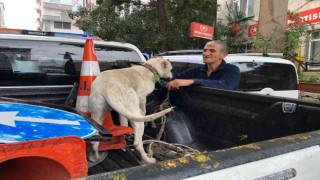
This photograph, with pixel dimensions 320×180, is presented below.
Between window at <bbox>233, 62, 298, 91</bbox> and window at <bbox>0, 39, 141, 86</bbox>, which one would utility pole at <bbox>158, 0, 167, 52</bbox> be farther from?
window at <bbox>0, 39, 141, 86</bbox>

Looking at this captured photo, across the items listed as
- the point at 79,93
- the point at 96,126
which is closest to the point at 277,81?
the point at 79,93

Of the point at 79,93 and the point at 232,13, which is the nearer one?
the point at 79,93

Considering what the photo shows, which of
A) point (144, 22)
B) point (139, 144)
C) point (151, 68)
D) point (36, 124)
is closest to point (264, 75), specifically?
point (151, 68)

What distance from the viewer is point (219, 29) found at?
16.8 metres

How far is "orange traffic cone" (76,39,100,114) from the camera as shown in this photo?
3029 mm

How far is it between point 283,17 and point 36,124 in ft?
27.9

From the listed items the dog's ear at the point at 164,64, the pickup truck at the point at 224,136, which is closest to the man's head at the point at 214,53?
the pickup truck at the point at 224,136

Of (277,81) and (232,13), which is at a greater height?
(232,13)

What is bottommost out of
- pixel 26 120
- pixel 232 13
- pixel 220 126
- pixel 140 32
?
pixel 220 126

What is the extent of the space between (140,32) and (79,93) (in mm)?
12772

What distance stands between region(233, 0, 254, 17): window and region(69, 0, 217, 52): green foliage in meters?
2.68

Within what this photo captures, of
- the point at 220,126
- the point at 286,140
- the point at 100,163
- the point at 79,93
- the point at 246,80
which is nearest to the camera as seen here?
the point at 286,140

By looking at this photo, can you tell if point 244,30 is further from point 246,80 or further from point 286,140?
point 286,140

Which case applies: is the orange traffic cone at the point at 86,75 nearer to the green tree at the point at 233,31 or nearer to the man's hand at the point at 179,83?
the man's hand at the point at 179,83
